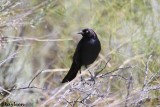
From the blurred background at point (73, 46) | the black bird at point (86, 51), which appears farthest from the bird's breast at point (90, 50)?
the blurred background at point (73, 46)

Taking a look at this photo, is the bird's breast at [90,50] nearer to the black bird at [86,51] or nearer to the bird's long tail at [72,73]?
the black bird at [86,51]

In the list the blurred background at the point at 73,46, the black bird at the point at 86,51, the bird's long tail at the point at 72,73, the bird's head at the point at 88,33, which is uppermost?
the bird's head at the point at 88,33

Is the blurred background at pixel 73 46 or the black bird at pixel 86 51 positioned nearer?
the black bird at pixel 86 51

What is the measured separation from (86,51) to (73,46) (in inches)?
110

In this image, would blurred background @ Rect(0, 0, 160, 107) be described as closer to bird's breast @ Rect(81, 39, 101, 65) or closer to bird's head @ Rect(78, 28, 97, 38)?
bird's breast @ Rect(81, 39, 101, 65)

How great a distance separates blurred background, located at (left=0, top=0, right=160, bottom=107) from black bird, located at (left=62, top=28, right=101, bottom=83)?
0.55 ft

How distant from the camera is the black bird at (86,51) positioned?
6328 millimetres

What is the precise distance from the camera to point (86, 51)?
250 inches

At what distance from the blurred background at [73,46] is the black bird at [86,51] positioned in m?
0.17

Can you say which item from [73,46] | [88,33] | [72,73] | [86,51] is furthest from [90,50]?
[73,46]

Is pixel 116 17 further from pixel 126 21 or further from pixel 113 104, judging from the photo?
pixel 113 104

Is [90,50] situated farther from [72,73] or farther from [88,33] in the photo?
[72,73]

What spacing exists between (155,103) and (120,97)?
48 centimetres

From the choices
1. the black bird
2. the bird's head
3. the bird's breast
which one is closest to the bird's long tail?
the black bird
